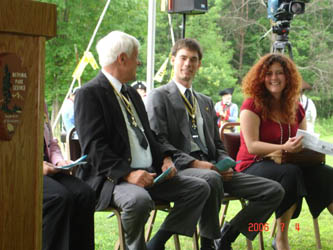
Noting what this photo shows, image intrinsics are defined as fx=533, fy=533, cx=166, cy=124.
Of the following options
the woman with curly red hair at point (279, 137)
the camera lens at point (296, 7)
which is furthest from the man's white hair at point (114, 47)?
the camera lens at point (296, 7)

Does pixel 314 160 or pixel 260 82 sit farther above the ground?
pixel 260 82

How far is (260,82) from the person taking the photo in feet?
11.2

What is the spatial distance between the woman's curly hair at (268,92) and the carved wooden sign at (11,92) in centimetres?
234

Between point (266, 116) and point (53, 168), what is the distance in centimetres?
153

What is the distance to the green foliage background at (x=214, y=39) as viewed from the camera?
13555 millimetres

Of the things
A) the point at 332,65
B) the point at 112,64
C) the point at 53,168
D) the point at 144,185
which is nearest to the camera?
the point at 53,168

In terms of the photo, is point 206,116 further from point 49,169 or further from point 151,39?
point 151,39

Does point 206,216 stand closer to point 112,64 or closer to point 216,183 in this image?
point 216,183

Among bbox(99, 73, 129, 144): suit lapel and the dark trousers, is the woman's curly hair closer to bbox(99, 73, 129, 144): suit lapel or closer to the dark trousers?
bbox(99, 73, 129, 144): suit lapel

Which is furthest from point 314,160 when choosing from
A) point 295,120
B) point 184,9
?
point 184,9

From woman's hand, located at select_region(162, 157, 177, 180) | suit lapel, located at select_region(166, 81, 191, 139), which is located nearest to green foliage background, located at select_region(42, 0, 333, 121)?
suit lapel, located at select_region(166, 81, 191, 139)

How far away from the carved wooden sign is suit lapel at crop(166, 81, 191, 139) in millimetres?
2022

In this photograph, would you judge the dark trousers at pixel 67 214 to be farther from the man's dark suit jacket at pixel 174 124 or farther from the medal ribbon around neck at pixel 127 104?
the man's dark suit jacket at pixel 174 124

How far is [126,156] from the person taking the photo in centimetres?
265
